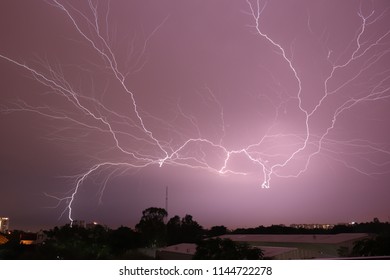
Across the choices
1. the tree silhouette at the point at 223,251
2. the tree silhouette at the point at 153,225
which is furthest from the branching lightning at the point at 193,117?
the tree silhouette at the point at 153,225

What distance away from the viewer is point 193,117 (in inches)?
Result: 198

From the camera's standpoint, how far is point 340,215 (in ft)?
27.1

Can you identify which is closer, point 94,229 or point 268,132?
point 268,132

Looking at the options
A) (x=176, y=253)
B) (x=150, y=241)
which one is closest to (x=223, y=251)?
(x=176, y=253)

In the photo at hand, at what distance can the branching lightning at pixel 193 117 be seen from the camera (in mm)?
4520

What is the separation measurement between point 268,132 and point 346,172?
1587 millimetres

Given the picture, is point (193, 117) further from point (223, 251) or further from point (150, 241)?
point (150, 241)

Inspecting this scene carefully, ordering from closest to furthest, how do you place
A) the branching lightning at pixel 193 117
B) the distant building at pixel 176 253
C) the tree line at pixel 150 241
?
the branching lightning at pixel 193 117 → the tree line at pixel 150 241 → the distant building at pixel 176 253

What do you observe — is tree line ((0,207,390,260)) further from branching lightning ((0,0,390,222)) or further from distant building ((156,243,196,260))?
branching lightning ((0,0,390,222))

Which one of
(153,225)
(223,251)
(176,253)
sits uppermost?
(153,225)

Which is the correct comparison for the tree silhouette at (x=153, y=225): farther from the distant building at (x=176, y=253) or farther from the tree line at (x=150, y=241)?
the distant building at (x=176, y=253)
